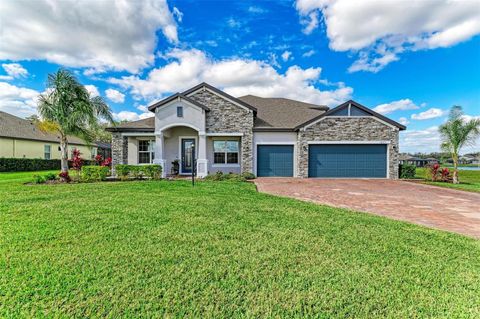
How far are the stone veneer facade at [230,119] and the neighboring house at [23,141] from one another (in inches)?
476

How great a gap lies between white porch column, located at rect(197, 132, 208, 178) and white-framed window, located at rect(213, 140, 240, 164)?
130 centimetres

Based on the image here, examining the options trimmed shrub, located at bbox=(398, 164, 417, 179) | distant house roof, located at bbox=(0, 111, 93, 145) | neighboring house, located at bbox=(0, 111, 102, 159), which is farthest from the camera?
distant house roof, located at bbox=(0, 111, 93, 145)

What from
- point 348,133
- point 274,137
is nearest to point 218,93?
point 274,137

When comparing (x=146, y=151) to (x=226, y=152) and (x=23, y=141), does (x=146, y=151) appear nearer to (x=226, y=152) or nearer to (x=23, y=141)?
(x=226, y=152)

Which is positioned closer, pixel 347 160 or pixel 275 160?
pixel 347 160

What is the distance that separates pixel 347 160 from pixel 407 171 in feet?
14.1

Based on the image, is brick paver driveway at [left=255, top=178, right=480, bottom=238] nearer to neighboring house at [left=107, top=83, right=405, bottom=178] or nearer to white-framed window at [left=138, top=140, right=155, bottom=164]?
neighboring house at [left=107, top=83, right=405, bottom=178]

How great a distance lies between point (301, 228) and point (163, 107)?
40.9 feet

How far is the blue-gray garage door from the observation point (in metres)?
15.3

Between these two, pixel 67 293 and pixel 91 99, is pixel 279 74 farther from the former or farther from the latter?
pixel 67 293

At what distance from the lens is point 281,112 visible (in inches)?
718

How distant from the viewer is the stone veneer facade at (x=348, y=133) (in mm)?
14766

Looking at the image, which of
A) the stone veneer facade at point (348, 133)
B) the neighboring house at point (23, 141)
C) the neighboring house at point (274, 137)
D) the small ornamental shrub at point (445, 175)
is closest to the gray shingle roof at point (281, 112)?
the neighboring house at point (274, 137)

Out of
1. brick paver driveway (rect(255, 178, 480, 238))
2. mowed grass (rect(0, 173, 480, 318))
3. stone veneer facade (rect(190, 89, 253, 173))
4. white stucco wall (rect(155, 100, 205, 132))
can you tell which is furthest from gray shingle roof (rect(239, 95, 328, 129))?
mowed grass (rect(0, 173, 480, 318))
